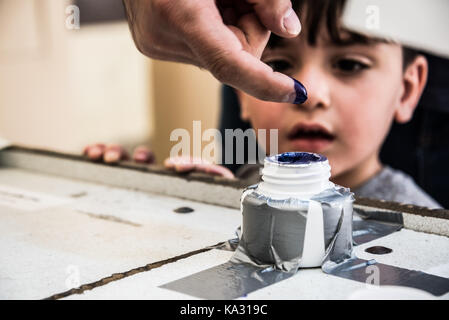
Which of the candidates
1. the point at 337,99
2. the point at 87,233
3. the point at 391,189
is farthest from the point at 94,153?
the point at 391,189

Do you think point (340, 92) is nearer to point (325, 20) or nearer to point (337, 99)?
point (337, 99)

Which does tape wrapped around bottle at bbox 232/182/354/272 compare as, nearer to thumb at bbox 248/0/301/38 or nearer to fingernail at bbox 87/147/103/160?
thumb at bbox 248/0/301/38

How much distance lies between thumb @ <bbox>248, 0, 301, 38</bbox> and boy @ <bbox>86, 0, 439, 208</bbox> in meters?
0.43

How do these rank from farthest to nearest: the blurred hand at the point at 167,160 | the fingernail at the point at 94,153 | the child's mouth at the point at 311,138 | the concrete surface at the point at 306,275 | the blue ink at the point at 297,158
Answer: the child's mouth at the point at 311,138, the fingernail at the point at 94,153, the blurred hand at the point at 167,160, the blue ink at the point at 297,158, the concrete surface at the point at 306,275

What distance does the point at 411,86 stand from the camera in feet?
5.16

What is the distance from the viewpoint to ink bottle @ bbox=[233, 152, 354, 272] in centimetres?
72

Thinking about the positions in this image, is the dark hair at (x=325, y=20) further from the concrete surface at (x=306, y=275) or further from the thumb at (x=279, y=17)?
the concrete surface at (x=306, y=275)

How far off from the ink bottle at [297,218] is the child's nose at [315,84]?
616mm

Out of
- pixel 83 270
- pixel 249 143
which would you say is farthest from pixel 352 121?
pixel 83 270

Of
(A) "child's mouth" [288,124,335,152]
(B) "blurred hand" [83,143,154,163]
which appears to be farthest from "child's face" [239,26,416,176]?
(B) "blurred hand" [83,143,154,163]

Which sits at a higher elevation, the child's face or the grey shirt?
the child's face

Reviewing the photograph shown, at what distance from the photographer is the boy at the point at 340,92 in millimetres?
1359

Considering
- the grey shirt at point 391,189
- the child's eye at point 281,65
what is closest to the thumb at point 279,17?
the child's eye at point 281,65
